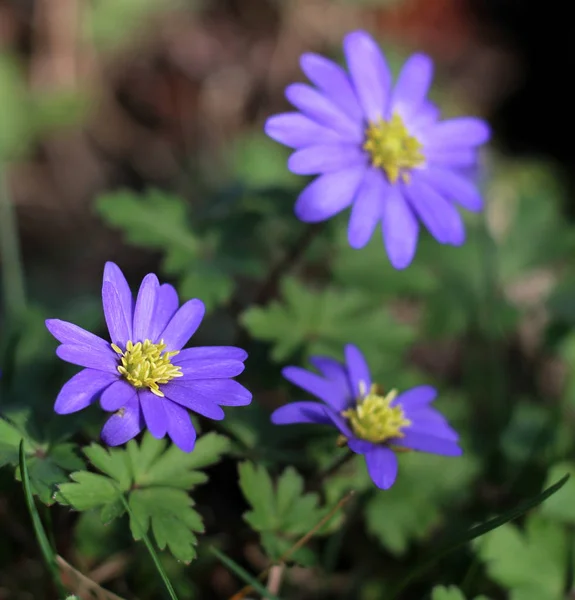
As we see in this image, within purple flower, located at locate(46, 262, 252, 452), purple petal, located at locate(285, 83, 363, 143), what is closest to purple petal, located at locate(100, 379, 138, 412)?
purple flower, located at locate(46, 262, 252, 452)

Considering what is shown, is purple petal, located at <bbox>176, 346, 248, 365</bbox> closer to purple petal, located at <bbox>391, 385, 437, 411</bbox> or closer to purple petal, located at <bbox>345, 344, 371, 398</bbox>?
purple petal, located at <bbox>345, 344, 371, 398</bbox>

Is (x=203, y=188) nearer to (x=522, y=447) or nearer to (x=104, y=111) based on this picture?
(x=104, y=111)

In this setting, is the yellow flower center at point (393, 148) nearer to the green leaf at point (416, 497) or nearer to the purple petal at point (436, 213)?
the purple petal at point (436, 213)

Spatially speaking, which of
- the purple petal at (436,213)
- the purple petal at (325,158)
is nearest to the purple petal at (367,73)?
the purple petal at (325,158)

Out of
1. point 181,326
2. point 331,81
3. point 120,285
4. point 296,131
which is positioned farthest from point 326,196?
point 120,285

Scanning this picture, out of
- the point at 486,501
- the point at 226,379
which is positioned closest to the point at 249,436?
the point at 226,379

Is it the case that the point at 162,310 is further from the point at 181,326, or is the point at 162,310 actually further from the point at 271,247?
the point at 271,247
